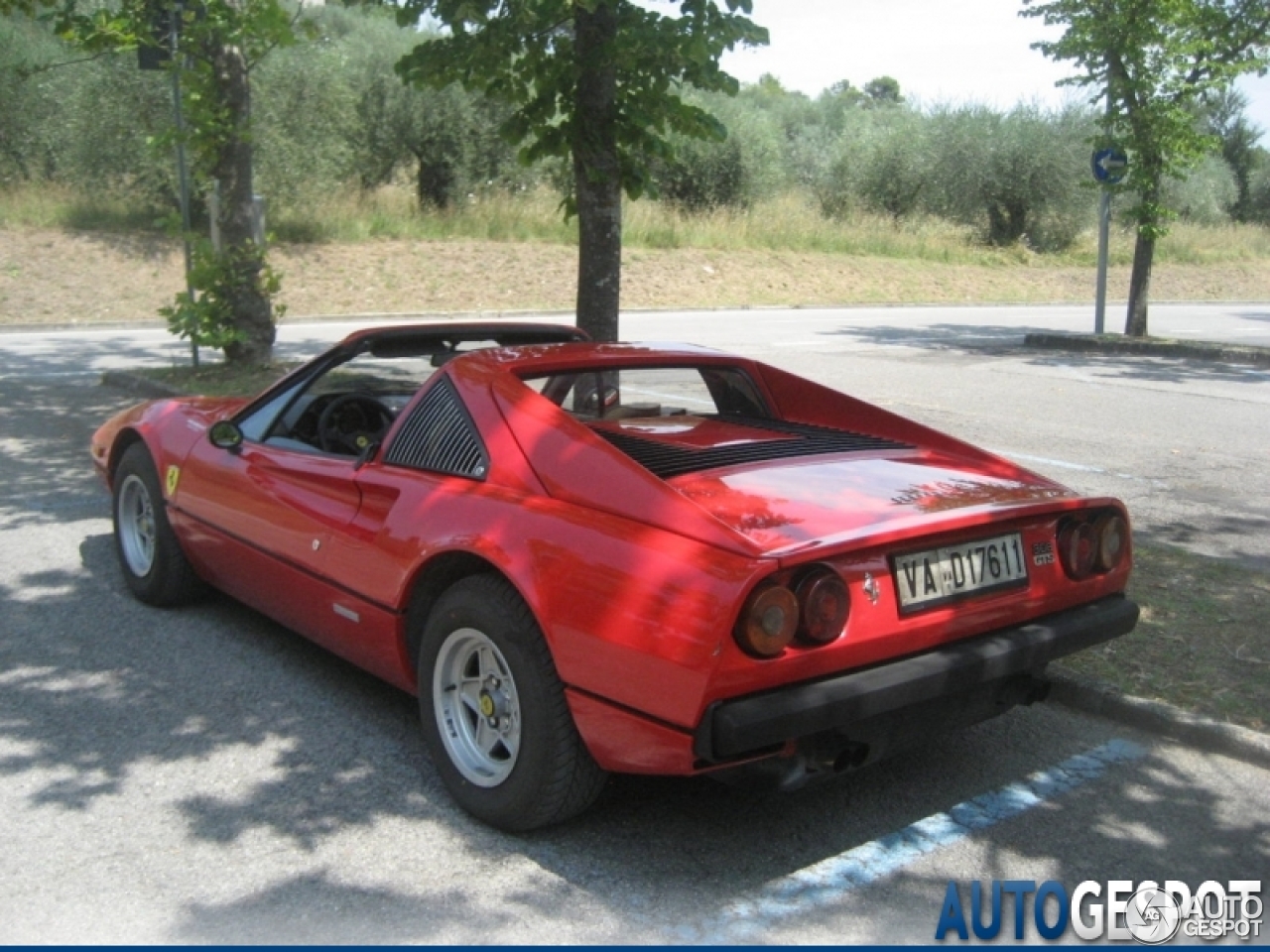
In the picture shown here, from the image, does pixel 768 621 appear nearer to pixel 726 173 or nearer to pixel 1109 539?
pixel 1109 539

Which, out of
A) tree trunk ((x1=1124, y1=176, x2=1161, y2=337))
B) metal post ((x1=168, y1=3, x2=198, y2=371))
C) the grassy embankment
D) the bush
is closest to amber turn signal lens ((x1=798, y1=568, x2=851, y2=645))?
metal post ((x1=168, y1=3, x2=198, y2=371))

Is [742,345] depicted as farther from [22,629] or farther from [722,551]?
[722,551]

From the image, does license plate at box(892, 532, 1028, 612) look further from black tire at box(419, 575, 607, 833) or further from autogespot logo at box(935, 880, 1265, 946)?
black tire at box(419, 575, 607, 833)

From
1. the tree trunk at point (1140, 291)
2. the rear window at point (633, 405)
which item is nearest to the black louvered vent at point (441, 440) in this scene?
the rear window at point (633, 405)

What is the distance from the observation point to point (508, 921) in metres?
3.16

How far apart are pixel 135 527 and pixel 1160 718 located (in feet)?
14.5

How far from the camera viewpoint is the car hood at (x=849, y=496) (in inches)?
133

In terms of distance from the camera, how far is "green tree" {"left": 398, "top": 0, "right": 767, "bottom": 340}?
6.93 metres

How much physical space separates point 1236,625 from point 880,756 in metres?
2.58

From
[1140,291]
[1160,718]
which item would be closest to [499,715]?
[1160,718]

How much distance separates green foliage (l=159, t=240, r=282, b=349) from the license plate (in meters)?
10.2

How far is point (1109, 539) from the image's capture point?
4.02 meters

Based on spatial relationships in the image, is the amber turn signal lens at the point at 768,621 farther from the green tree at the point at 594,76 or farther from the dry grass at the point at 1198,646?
the green tree at the point at 594,76

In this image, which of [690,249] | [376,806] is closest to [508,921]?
[376,806]
